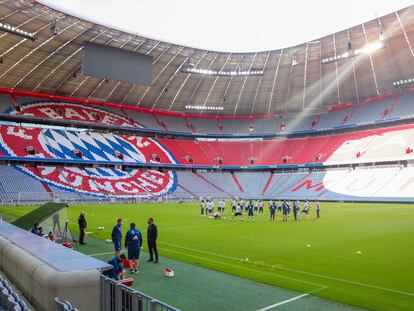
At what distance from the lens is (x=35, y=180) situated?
48375 millimetres

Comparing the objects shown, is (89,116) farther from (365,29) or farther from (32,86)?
(365,29)

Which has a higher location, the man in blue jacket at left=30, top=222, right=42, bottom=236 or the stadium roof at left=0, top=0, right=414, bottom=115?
the stadium roof at left=0, top=0, right=414, bottom=115

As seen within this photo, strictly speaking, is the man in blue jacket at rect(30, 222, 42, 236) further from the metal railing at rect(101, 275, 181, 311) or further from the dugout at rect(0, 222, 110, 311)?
→ the metal railing at rect(101, 275, 181, 311)

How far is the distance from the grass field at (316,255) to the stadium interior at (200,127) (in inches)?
17.6

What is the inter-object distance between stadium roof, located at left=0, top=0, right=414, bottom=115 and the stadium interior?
26cm

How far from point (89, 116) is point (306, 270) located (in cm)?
5608

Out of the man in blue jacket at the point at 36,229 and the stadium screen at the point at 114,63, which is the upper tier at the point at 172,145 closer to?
the stadium screen at the point at 114,63

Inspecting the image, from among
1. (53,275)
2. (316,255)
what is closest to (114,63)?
(316,255)

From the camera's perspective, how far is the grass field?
10477mm

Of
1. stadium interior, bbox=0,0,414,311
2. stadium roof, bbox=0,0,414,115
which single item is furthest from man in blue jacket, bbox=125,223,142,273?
stadium roof, bbox=0,0,414,115

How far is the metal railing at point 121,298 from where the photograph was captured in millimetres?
5441

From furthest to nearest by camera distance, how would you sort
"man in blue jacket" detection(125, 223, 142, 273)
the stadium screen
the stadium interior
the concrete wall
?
the stadium interior, the stadium screen, "man in blue jacket" detection(125, 223, 142, 273), the concrete wall

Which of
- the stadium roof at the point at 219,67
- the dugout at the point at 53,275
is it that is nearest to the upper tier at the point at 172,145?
the stadium roof at the point at 219,67

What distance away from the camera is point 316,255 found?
15195mm
